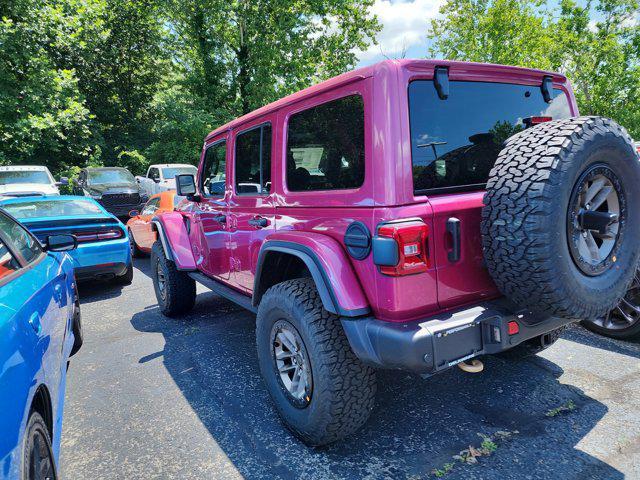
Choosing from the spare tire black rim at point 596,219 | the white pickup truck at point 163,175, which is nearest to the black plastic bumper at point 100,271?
the spare tire black rim at point 596,219

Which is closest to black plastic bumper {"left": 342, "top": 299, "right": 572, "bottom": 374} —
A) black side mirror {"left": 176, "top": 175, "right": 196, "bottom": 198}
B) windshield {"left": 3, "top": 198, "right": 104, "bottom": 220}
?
black side mirror {"left": 176, "top": 175, "right": 196, "bottom": 198}

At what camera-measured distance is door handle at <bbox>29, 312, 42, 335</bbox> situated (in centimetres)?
184

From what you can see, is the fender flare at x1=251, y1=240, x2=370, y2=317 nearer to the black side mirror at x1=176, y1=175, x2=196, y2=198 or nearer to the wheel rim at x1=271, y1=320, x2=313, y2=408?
the wheel rim at x1=271, y1=320, x2=313, y2=408

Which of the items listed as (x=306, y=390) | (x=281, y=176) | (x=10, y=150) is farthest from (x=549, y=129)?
(x=10, y=150)

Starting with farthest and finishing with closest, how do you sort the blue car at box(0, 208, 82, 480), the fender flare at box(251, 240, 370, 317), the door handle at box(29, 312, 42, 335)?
the fender flare at box(251, 240, 370, 317), the door handle at box(29, 312, 42, 335), the blue car at box(0, 208, 82, 480)

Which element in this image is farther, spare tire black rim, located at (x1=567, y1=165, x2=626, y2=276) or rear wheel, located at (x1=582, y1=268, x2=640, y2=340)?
rear wheel, located at (x1=582, y1=268, x2=640, y2=340)

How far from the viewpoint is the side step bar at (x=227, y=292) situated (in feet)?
10.7

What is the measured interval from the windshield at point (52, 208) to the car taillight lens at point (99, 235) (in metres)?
0.31

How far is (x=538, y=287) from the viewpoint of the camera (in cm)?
190

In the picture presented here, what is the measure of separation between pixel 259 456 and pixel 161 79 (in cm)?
2393

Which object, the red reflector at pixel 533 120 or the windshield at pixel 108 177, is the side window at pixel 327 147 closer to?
the red reflector at pixel 533 120

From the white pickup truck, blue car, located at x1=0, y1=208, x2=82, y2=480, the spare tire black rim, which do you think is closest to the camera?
blue car, located at x1=0, y1=208, x2=82, y2=480

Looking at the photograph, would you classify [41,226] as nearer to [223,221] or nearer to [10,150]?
[223,221]

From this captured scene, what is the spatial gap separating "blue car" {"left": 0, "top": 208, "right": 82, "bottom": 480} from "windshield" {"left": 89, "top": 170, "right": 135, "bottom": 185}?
1227cm
